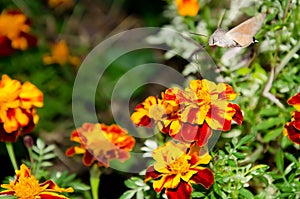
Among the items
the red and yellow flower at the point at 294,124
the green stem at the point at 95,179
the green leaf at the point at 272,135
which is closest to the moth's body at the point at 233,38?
the red and yellow flower at the point at 294,124

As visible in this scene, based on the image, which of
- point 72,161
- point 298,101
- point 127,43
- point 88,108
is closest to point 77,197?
point 72,161

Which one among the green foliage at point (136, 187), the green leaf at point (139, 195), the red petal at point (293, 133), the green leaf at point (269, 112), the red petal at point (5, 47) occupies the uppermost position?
the red petal at point (293, 133)

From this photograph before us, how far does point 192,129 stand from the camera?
1007 millimetres

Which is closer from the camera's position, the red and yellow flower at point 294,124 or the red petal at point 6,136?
the red and yellow flower at point 294,124

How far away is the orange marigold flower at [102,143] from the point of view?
3.92ft

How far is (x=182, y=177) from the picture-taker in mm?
1006

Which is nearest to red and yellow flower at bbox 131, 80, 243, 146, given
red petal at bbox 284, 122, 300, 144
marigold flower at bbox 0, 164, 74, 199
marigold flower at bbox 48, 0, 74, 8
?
red petal at bbox 284, 122, 300, 144

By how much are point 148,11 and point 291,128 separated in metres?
1.26

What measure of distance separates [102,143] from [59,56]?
0.81m

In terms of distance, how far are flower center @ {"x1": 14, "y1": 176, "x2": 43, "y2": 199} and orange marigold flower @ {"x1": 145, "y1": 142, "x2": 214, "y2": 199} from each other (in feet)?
0.65

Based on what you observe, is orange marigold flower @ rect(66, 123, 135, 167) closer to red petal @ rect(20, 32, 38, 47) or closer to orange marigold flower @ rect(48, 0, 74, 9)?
red petal @ rect(20, 32, 38, 47)

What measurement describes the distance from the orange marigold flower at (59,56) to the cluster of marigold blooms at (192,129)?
947 mm

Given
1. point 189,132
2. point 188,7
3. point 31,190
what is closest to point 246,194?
point 189,132

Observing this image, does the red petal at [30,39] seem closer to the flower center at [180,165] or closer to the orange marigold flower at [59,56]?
the orange marigold flower at [59,56]
